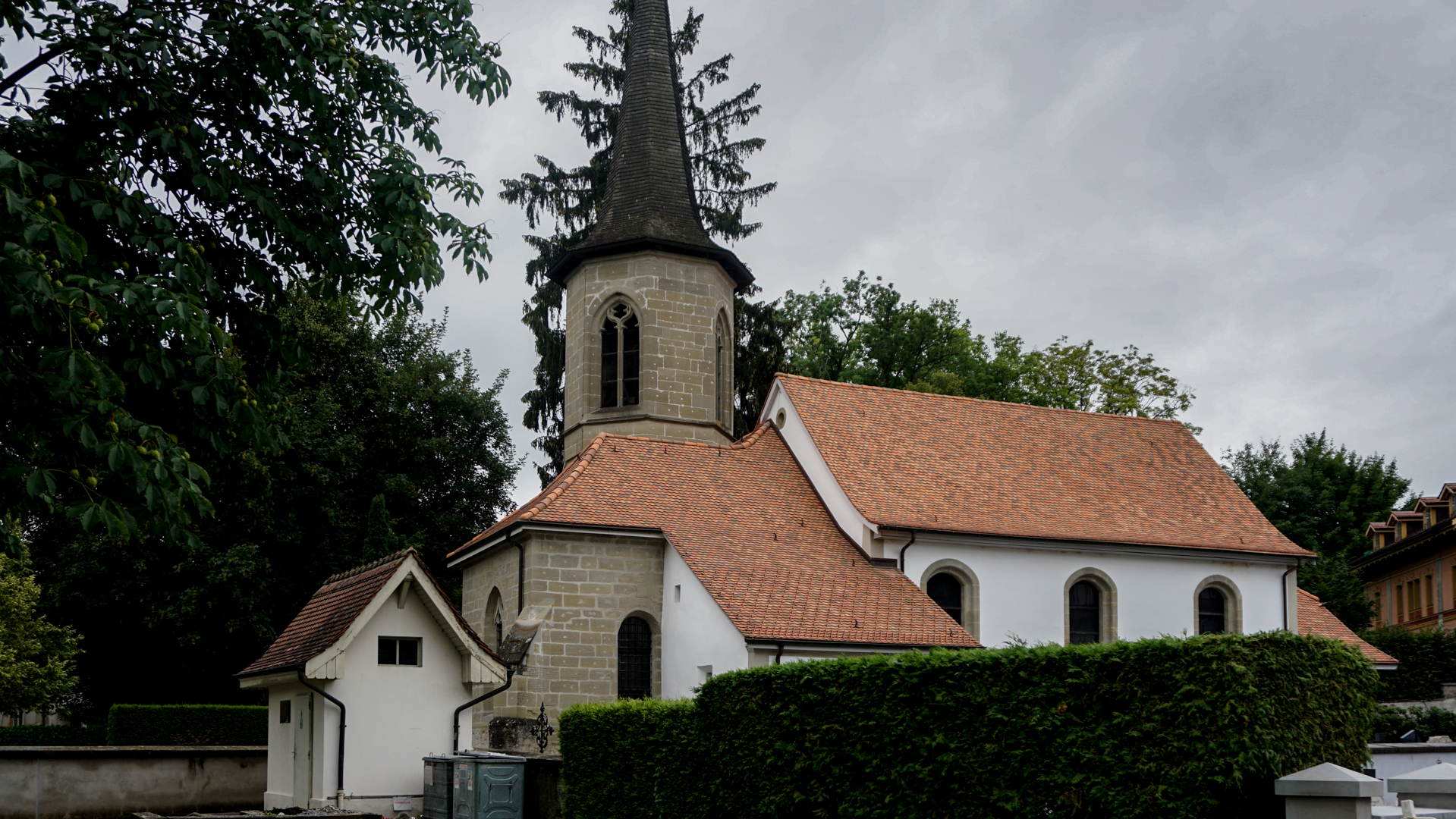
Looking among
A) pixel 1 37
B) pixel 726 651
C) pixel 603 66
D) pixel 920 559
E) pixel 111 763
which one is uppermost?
pixel 603 66

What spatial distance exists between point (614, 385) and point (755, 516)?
5.29 metres

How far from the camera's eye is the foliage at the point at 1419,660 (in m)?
35.3

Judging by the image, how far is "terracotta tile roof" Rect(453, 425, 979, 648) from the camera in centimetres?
2150

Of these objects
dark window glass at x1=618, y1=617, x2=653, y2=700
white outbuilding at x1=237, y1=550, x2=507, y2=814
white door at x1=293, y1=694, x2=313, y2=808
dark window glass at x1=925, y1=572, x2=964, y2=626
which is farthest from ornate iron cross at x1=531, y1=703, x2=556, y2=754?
dark window glass at x1=925, y1=572, x2=964, y2=626

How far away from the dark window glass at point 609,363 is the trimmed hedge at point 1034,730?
14540mm

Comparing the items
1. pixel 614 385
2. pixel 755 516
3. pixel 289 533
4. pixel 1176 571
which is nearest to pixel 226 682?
pixel 289 533

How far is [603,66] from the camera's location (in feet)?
129

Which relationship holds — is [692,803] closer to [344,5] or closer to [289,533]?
[344,5]

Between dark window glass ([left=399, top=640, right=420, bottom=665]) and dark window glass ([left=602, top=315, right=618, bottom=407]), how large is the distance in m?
11.4

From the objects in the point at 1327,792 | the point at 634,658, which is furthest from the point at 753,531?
the point at 1327,792

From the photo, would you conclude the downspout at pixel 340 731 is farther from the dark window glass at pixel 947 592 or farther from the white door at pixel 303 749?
the dark window glass at pixel 947 592

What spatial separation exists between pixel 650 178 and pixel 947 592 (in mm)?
11012

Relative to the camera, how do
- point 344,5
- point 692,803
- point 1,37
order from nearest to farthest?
point 1,37 → point 344,5 → point 692,803

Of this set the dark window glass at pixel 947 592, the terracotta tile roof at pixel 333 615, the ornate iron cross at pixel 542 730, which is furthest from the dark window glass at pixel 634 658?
the terracotta tile roof at pixel 333 615
